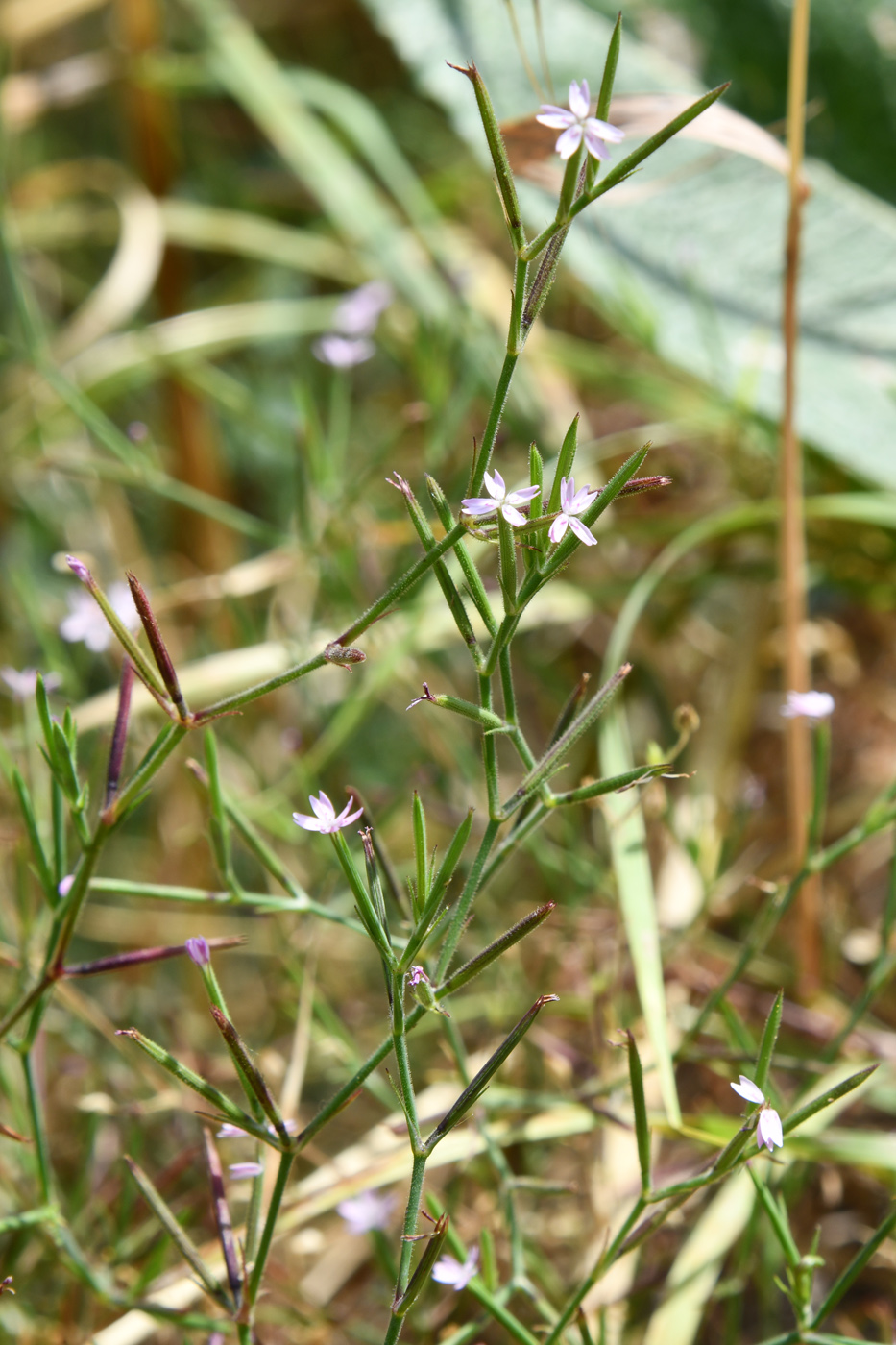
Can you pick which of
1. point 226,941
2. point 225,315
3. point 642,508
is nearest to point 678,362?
point 642,508

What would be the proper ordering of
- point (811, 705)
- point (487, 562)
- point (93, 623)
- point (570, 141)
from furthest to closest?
point (487, 562)
point (93, 623)
point (811, 705)
point (570, 141)

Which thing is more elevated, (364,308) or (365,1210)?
(364,308)

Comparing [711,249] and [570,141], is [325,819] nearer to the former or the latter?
[570,141]

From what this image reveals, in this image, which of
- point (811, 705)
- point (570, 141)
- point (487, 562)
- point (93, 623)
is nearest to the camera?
point (570, 141)

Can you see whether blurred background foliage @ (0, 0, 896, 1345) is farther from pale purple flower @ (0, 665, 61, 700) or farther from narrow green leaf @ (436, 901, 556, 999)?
narrow green leaf @ (436, 901, 556, 999)

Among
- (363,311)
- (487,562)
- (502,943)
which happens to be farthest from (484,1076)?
(363,311)

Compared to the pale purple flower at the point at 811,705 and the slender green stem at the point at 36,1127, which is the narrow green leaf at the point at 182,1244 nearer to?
the slender green stem at the point at 36,1127

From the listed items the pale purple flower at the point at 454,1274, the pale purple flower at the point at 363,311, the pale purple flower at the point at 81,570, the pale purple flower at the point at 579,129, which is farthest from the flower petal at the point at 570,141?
the pale purple flower at the point at 363,311

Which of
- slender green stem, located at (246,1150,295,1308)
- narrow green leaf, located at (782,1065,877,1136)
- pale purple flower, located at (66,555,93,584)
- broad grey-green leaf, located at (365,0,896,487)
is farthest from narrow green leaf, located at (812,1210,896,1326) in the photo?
broad grey-green leaf, located at (365,0,896,487)
